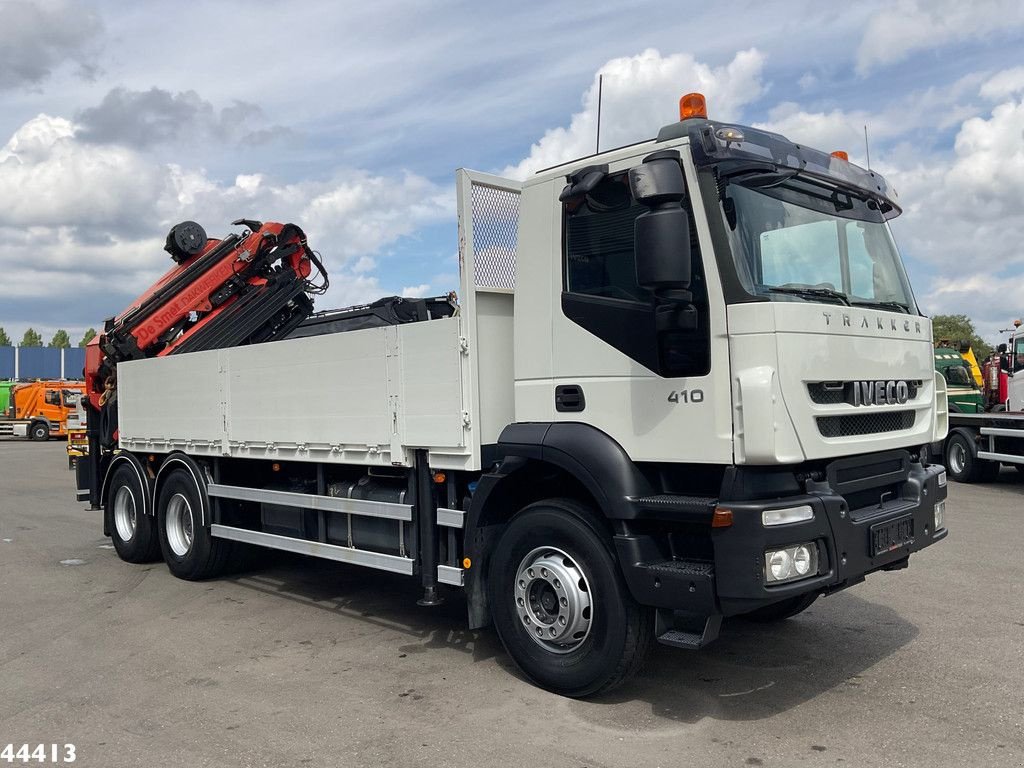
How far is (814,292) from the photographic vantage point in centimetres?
457

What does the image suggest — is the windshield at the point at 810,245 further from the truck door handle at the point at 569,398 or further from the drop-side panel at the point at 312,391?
the drop-side panel at the point at 312,391

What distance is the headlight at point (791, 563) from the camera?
13.5 feet

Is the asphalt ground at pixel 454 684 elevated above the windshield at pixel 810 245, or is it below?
below

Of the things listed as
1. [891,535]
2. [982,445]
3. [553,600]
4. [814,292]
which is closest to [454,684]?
[553,600]

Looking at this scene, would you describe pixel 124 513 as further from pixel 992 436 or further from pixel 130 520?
pixel 992 436

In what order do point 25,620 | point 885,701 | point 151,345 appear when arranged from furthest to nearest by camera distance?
point 151,345, point 25,620, point 885,701

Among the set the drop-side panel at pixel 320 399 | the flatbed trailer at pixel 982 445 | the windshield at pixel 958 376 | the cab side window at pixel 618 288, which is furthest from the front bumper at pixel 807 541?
the windshield at pixel 958 376

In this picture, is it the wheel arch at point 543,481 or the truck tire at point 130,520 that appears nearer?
the wheel arch at point 543,481

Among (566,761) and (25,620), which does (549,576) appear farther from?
(25,620)

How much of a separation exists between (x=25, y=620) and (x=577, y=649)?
4.77m

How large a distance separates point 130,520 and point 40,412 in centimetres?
3131

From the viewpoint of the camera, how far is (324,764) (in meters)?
4.07

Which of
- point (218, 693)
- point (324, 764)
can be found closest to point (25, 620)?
point (218, 693)

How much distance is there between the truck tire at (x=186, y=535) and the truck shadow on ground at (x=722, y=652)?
0.74m
